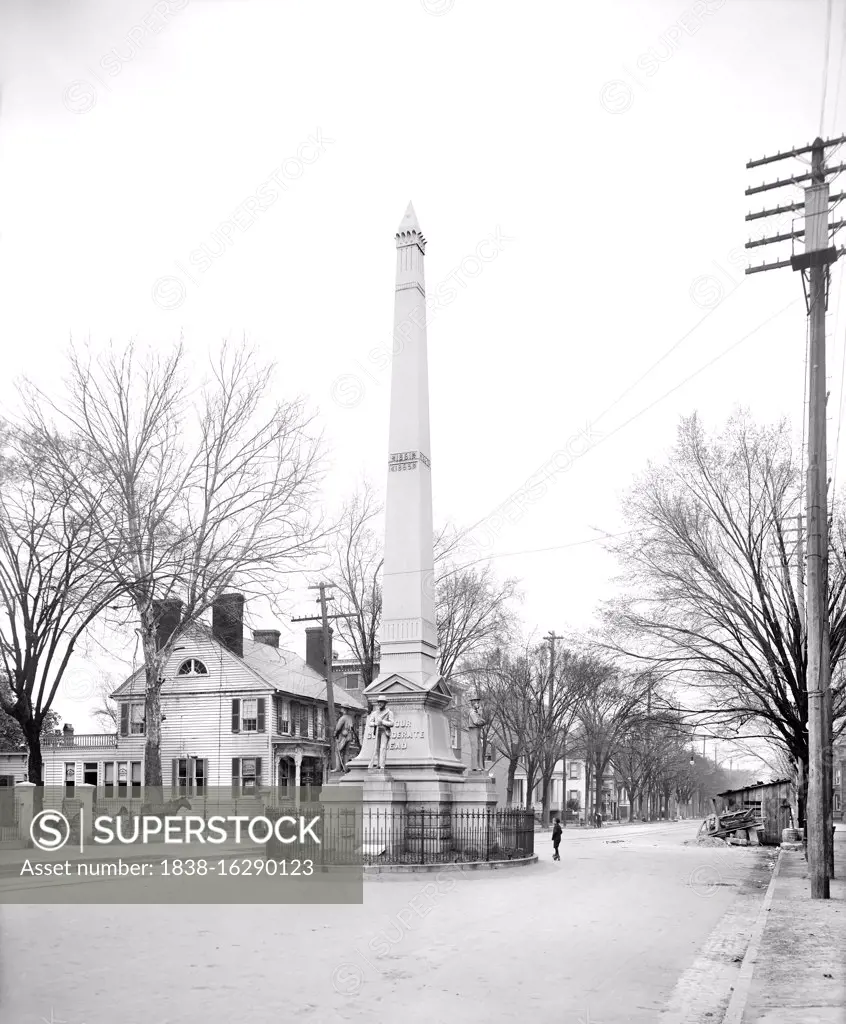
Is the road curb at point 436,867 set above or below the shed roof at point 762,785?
above

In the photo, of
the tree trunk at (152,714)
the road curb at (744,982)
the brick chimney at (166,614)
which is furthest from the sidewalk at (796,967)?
the tree trunk at (152,714)

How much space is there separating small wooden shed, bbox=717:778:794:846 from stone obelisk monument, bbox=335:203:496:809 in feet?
60.3

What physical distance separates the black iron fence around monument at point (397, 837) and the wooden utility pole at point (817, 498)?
288 inches

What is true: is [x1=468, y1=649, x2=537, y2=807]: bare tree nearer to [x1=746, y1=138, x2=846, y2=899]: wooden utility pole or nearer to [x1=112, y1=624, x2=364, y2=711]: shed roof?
[x1=112, y1=624, x2=364, y2=711]: shed roof

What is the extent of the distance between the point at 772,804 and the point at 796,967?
3242 cm

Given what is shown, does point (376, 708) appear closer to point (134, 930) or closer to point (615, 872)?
point (615, 872)

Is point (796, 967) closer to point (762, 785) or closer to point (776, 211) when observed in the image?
point (776, 211)

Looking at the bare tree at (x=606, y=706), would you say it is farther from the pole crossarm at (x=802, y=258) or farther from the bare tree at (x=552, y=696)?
the pole crossarm at (x=802, y=258)

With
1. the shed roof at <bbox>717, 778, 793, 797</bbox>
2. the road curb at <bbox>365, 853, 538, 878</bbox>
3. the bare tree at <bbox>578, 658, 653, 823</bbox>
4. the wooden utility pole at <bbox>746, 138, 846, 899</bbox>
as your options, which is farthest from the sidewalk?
the shed roof at <bbox>717, 778, 793, 797</bbox>

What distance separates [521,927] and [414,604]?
1116 cm

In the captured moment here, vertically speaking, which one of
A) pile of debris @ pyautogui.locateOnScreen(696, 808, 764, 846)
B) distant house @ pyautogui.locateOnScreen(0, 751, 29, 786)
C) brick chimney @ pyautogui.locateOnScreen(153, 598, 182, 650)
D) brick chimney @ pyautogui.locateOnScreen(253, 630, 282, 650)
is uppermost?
brick chimney @ pyautogui.locateOnScreen(153, 598, 182, 650)

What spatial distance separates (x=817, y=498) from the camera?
53.1 feet

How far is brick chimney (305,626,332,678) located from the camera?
180ft

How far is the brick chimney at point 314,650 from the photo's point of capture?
54.8 m
